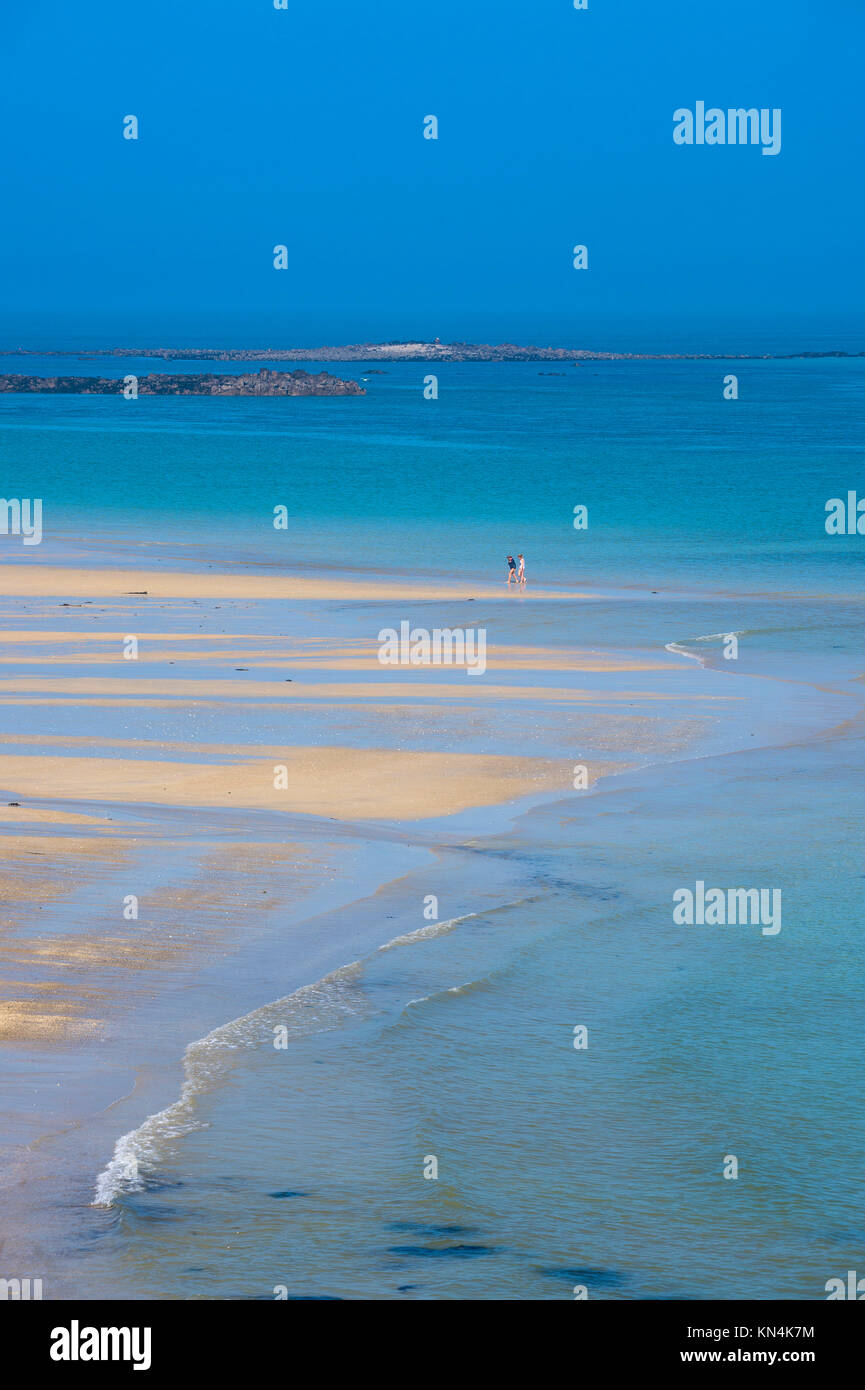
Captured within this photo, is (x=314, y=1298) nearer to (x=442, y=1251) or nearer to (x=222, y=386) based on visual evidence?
→ (x=442, y=1251)

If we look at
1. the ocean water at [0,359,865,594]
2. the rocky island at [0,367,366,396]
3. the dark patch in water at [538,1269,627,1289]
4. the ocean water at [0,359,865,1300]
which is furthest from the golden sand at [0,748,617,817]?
the rocky island at [0,367,366,396]

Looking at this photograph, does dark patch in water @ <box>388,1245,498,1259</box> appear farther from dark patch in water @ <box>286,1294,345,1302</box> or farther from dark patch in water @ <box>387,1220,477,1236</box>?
dark patch in water @ <box>286,1294,345,1302</box>

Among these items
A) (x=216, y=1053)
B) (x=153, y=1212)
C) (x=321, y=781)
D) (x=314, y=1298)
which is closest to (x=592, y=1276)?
(x=314, y=1298)

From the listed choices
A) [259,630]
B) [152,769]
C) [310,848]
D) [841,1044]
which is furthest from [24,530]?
[841,1044]

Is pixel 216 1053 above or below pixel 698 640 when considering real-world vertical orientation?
below

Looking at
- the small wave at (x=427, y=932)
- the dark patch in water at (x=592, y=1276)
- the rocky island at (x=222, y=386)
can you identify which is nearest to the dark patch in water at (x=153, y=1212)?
the dark patch in water at (x=592, y=1276)
